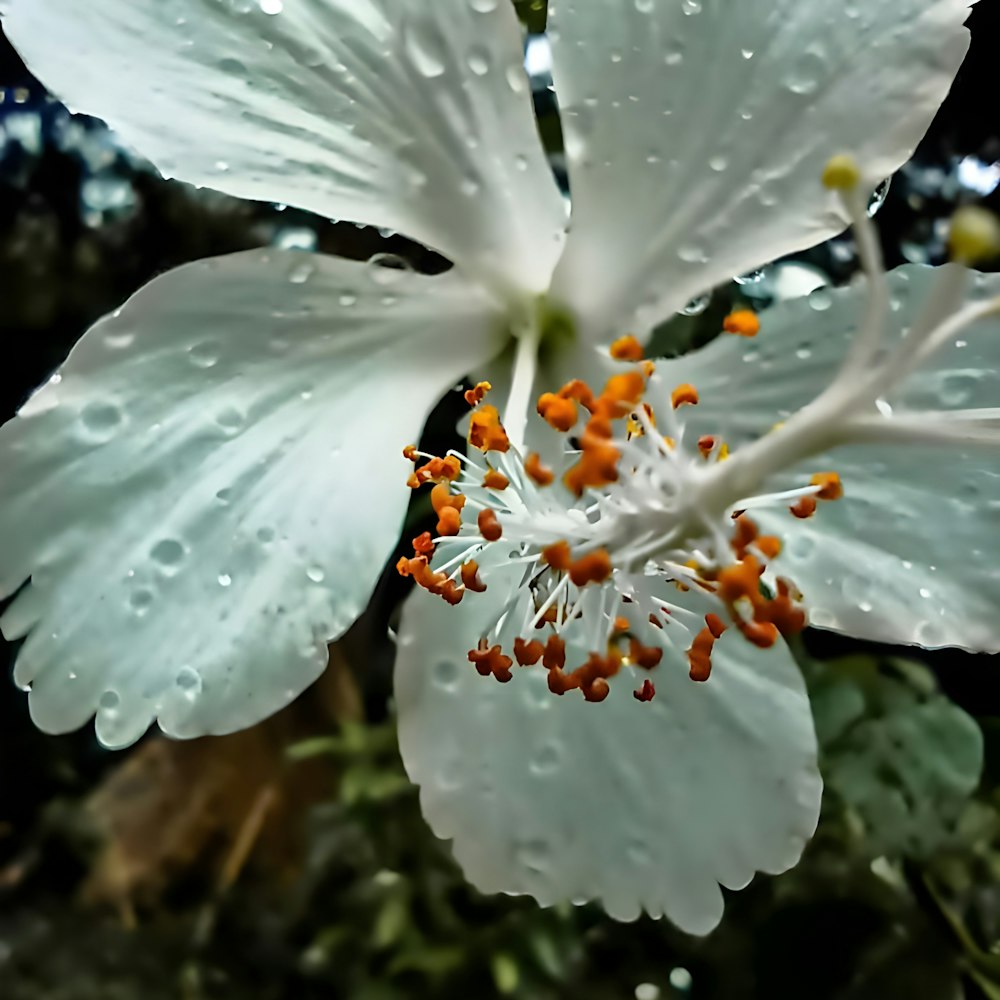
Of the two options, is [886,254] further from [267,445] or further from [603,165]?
[267,445]

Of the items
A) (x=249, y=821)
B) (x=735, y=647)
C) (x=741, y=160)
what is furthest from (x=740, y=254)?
(x=249, y=821)

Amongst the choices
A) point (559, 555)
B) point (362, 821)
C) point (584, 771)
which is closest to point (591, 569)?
point (559, 555)

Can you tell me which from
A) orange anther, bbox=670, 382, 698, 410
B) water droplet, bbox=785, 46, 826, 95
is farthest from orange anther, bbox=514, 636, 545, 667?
water droplet, bbox=785, 46, 826, 95

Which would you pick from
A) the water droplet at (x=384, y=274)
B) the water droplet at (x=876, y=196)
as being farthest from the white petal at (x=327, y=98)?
the water droplet at (x=876, y=196)

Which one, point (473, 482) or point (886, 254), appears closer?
point (473, 482)

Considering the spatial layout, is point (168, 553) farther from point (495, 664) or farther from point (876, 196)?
point (876, 196)

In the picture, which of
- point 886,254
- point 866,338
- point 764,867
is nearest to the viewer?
point 866,338

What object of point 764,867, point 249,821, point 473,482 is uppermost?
point 473,482

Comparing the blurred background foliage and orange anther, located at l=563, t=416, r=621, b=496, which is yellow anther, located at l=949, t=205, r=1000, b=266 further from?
the blurred background foliage
